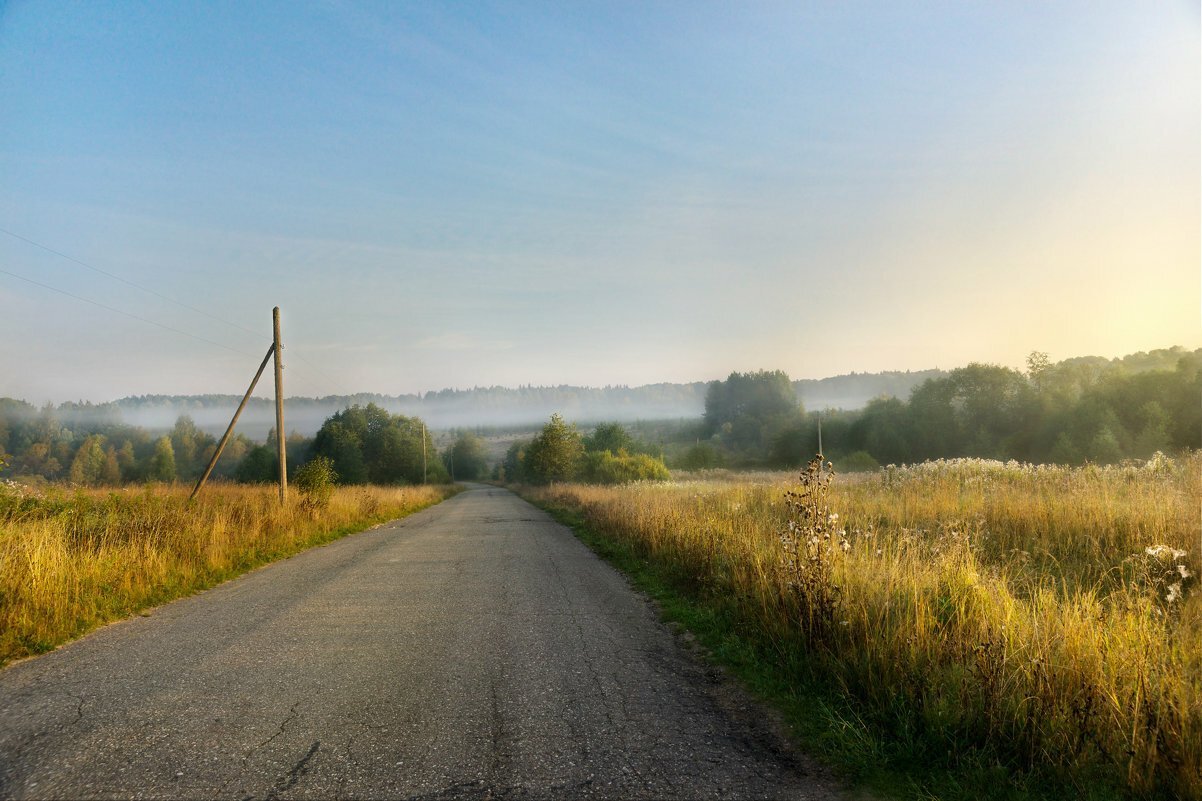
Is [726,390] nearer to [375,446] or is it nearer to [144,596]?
[375,446]

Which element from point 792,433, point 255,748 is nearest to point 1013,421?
point 792,433

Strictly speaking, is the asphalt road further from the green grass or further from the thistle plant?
the thistle plant

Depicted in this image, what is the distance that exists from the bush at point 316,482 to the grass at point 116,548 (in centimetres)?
183

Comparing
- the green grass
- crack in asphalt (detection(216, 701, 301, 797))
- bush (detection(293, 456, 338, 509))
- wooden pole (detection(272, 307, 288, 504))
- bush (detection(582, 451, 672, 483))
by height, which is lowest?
bush (detection(582, 451, 672, 483))

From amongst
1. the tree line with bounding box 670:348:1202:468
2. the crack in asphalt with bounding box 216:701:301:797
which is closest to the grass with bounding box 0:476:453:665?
the crack in asphalt with bounding box 216:701:301:797

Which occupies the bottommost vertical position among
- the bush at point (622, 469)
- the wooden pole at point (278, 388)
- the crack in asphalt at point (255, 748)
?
the bush at point (622, 469)

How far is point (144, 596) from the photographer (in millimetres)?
8539

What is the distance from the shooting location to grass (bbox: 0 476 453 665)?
6.80 metres

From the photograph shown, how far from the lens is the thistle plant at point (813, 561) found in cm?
537

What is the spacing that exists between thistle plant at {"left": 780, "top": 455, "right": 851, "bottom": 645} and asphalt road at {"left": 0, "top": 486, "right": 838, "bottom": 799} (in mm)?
967

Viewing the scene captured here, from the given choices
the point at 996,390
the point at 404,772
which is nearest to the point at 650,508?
the point at 404,772

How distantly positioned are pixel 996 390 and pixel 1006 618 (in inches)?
2355

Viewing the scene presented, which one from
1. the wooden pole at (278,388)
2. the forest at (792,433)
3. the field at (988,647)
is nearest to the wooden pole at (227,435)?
the wooden pole at (278,388)

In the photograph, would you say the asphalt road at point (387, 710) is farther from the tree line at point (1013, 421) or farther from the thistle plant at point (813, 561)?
the tree line at point (1013, 421)
